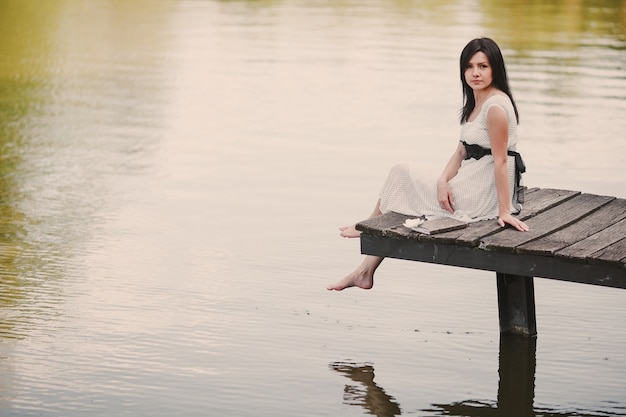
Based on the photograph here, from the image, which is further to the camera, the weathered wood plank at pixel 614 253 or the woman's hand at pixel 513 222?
the woman's hand at pixel 513 222

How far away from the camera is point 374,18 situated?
2553 cm

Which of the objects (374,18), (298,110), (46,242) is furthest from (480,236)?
(374,18)

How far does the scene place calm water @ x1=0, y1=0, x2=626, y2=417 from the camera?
19.1ft

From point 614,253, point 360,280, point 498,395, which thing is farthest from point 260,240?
point 614,253

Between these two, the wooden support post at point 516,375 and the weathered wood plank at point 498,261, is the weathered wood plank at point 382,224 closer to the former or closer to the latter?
the weathered wood plank at point 498,261

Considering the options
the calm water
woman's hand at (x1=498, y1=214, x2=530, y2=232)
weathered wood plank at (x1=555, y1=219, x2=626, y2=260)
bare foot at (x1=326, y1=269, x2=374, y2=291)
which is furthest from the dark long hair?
the calm water

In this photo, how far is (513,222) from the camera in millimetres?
5914

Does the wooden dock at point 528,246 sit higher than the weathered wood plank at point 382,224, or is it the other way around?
the weathered wood plank at point 382,224

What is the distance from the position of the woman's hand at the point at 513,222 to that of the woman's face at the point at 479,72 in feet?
2.44

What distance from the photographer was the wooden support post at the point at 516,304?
20.9 ft

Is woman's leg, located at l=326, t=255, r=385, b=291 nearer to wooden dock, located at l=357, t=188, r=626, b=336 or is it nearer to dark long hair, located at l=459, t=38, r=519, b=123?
wooden dock, located at l=357, t=188, r=626, b=336

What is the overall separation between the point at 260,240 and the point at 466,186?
2.52 m

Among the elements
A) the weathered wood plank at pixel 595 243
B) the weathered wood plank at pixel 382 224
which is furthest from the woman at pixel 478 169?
the weathered wood plank at pixel 595 243

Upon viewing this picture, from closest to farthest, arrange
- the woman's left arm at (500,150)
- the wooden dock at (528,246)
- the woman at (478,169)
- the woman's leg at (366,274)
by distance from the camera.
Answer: the wooden dock at (528,246)
the woman's left arm at (500,150)
the woman at (478,169)
the woman's leg at (366,274)
